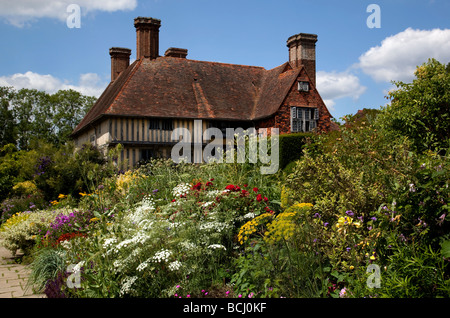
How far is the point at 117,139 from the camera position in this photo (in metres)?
20.9

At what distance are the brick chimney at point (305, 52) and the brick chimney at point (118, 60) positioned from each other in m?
12.6

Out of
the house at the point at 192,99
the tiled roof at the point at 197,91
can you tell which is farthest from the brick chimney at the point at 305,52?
the tiled roof at the point at 197,91

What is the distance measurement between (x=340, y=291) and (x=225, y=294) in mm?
1210

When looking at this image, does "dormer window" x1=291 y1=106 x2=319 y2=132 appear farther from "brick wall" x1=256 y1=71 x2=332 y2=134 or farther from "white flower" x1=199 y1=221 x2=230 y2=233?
"white flower" x1=199 y1=221 x2=230 y2=233

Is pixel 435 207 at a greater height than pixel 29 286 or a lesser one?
greater

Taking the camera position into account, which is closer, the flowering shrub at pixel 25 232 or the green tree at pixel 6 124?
the flowering shrub at pixel 25 232

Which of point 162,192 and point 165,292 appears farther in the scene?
point 162,192

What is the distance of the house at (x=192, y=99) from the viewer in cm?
2150

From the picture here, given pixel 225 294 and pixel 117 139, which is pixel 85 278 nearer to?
pixel 225 294

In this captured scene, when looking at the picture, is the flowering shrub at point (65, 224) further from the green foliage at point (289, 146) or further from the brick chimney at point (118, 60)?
the brick chimney at point (118, 60)

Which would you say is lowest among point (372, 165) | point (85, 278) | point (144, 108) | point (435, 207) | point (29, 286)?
point (29, 286)
